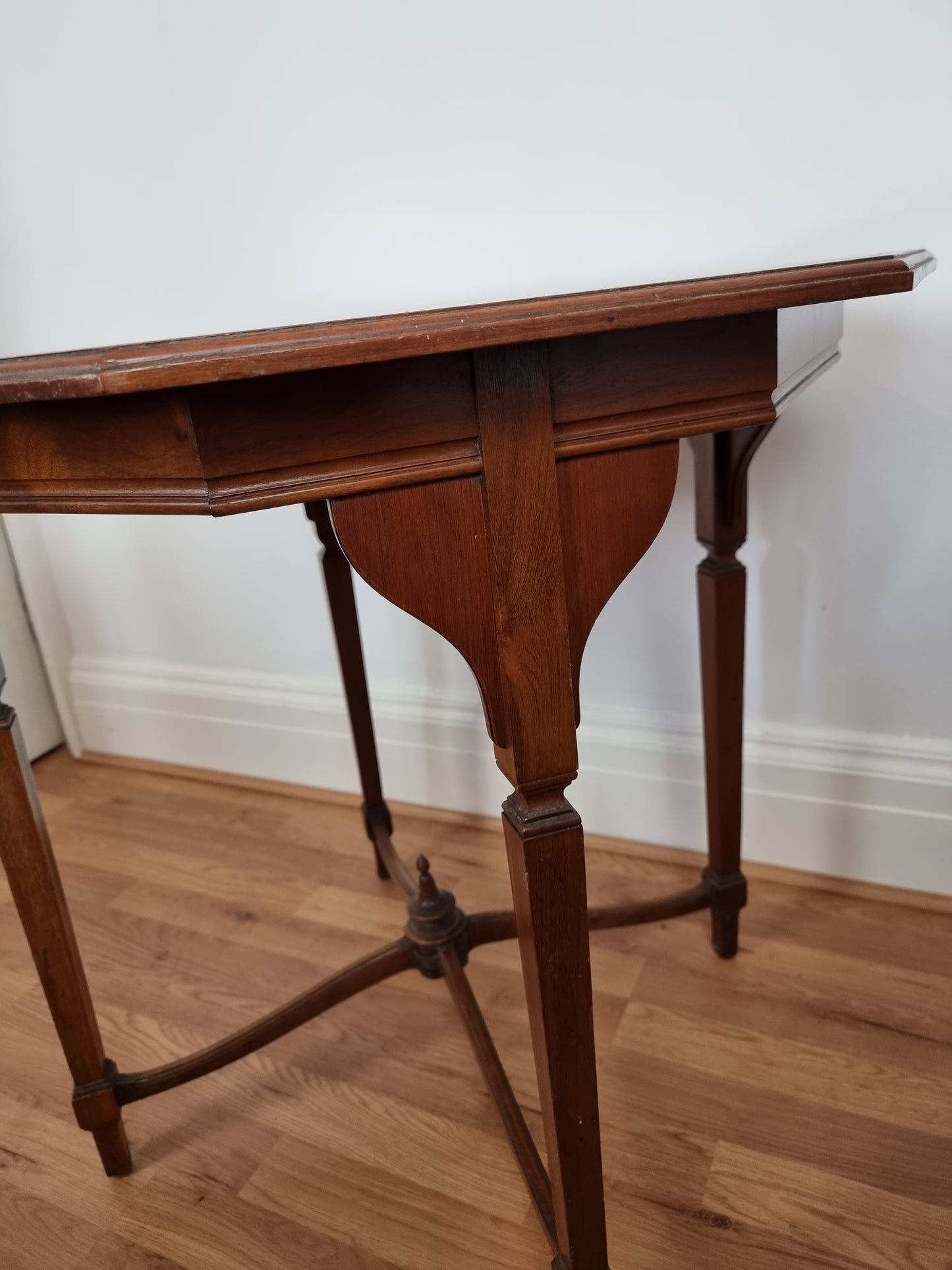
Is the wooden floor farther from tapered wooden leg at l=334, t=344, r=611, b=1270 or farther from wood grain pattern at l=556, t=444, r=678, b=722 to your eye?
wood grain pattern at l=556, t=444, r=678, b=722

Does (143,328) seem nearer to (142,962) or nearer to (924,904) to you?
(142,962)

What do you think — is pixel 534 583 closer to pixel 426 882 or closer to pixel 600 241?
pixel 426 882

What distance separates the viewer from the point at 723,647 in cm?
115

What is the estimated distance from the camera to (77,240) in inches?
63.4

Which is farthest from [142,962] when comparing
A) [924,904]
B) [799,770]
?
[924,904]

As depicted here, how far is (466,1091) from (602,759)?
558mm

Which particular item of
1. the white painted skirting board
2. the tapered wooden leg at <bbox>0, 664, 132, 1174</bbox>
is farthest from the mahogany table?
the white painted skirting board

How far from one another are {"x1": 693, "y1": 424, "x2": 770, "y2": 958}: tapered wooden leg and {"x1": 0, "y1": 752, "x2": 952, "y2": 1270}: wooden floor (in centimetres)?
12

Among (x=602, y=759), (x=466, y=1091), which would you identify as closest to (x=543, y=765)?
(x=466, y=1091)

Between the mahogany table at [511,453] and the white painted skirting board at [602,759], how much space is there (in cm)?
71

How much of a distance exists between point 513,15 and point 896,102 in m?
0.47

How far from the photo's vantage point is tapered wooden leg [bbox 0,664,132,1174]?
91 centimetres

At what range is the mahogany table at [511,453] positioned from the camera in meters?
0.57

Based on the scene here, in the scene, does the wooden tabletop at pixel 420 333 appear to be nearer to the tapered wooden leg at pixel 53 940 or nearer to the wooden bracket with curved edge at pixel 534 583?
the wooden bracket with curved edge at pixel 534 583
